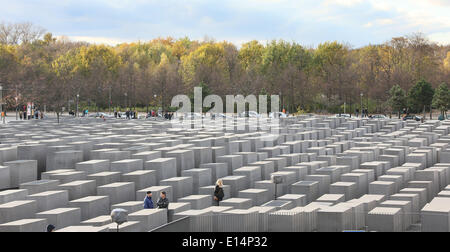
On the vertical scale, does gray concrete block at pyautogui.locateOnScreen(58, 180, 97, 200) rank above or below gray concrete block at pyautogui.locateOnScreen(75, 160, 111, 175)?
below

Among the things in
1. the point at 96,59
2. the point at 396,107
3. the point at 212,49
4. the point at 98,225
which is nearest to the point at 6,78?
the point at 96,59

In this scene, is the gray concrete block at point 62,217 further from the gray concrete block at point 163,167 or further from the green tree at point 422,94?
the green tree at point 422,94

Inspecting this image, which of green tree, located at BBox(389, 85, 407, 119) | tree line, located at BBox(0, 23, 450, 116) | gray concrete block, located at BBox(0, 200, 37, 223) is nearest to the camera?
gray concrete block, located at BBox(0, 200, 37, 223)

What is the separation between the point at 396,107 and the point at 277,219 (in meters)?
46.9

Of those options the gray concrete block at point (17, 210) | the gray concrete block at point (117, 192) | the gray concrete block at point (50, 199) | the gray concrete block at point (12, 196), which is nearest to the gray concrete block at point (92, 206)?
the gray concrete block at point (50, 199)

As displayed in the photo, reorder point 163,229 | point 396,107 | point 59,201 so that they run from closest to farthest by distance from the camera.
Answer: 1. point 163,229
2. point 59,201
3. point 396,107

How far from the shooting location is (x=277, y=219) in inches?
500

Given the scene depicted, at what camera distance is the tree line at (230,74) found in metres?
69.1

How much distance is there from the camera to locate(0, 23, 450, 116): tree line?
227 feet

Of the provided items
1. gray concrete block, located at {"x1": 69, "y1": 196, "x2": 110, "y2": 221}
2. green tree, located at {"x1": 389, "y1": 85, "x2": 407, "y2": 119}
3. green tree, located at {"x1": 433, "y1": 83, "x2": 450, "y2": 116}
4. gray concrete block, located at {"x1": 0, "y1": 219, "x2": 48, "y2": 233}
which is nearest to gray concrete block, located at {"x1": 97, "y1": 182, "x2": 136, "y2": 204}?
gray concrete block, located at {"x1": 69, "y1": 196, "x2": 110, "y2": 221}

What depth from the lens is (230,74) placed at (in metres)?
84.7

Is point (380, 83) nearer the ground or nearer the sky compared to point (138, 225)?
nearer the sky

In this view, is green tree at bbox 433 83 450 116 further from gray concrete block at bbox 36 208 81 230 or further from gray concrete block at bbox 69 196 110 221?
gray concrete block at bbox 36 208 81 230
